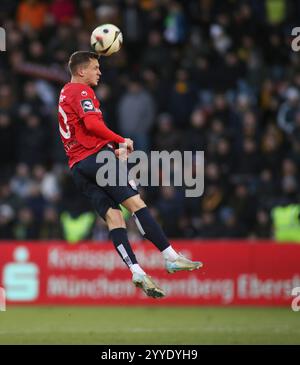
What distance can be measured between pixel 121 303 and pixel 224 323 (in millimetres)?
3155

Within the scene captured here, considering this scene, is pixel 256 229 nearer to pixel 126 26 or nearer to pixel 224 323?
pixel 224 323

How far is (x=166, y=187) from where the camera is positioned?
1952cm

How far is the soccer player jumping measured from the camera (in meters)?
12.3

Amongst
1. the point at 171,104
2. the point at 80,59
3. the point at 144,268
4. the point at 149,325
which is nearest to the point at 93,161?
the point at 80,59

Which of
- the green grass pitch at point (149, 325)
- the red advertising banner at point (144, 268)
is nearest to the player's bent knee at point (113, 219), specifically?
the green grass pitch at point (149, 325)

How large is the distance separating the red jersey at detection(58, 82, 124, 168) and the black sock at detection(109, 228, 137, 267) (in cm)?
91

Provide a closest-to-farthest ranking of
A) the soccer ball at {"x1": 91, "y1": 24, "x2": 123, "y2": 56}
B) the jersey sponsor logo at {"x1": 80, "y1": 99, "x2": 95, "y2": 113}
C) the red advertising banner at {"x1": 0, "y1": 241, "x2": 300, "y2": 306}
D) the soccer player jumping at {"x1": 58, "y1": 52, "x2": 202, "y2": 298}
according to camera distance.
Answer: the jersey sponsor logo at {"x1": 80, "y1": 99, "x2": 95, "y2": 113}, the soccer player jumping at {"x1": 58, "y1": 52, "x2": 202, "y2": 298}, the soccer ball at {"x1": 91, "y1": 24, "x2": 123, "y2": 56}, the red advertising banner at {"x1": 0, "y1": 241, "x2": 300, "y2": 306}

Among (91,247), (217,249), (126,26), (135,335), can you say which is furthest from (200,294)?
(126,26)

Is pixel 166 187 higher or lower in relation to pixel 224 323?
higher

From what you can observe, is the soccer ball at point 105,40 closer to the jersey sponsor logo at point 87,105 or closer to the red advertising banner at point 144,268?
the jersey sponsor logo at point 87,105

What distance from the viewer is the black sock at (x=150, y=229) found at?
1238cm

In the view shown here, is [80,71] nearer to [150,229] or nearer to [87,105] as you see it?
[87,105]

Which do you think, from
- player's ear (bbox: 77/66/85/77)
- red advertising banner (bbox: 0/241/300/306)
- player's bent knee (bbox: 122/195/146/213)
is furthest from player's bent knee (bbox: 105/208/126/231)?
red advertising banner (bbox: 0/241/300/306)

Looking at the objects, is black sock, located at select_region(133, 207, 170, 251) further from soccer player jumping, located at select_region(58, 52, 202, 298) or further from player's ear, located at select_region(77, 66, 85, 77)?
player's ear, located at select_region(77, 66, 85, 77)
